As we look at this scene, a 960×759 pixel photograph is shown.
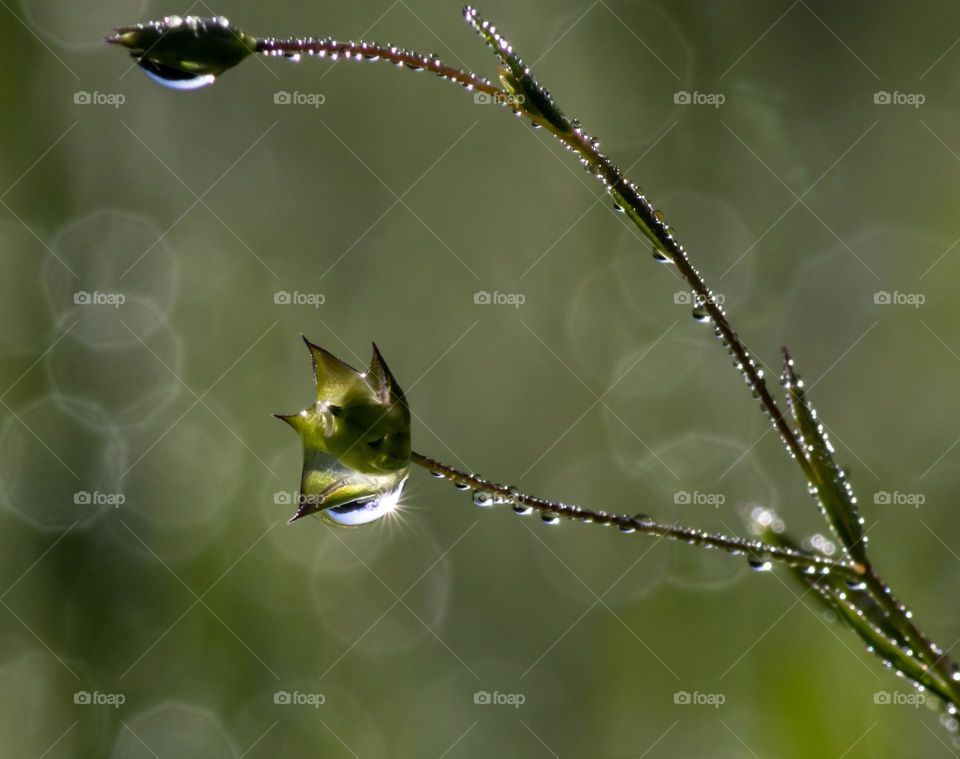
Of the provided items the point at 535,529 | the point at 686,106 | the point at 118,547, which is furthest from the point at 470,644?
the point at 686,106

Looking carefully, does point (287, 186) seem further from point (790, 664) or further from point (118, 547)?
point (790, 664)

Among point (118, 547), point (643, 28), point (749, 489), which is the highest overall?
point (643, 28)
